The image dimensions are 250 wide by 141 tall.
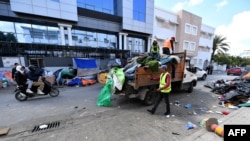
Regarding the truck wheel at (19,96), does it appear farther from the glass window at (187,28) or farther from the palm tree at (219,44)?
the palm tree at (219,44)

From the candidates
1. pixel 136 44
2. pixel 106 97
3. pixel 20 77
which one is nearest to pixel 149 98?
pixel 106 97

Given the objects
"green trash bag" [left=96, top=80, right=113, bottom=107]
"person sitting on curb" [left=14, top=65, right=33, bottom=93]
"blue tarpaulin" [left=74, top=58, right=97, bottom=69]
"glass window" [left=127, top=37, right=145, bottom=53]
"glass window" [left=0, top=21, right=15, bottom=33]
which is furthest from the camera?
"glass window" [left=127, top=37, right=145, bottom=53]

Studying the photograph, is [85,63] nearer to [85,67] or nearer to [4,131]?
[85,67]

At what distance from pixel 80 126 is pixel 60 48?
11476 millimetres

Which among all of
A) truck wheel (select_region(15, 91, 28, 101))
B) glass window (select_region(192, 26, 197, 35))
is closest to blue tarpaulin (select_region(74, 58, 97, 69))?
truck wheel (select_region(15, 91, 28, 101))

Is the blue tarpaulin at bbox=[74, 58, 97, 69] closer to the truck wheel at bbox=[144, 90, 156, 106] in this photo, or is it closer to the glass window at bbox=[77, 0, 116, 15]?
the truck wheel at bbox=[144, 90, 156, 106]

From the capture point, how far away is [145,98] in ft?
18.0

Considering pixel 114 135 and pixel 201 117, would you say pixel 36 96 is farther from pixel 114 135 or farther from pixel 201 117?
pixel 201 117

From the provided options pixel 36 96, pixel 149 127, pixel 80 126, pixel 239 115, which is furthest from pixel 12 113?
pixel 239 115

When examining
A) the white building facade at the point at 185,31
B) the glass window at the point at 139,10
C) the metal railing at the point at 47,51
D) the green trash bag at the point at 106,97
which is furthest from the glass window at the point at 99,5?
the green trash bag at the point at 106,97

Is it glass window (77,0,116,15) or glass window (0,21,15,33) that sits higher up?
glass window (77,0,116,15)

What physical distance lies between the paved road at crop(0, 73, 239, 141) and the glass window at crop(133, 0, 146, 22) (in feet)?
52.9

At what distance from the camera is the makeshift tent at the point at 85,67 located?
1157 cm

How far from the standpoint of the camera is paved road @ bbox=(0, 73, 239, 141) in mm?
3330
